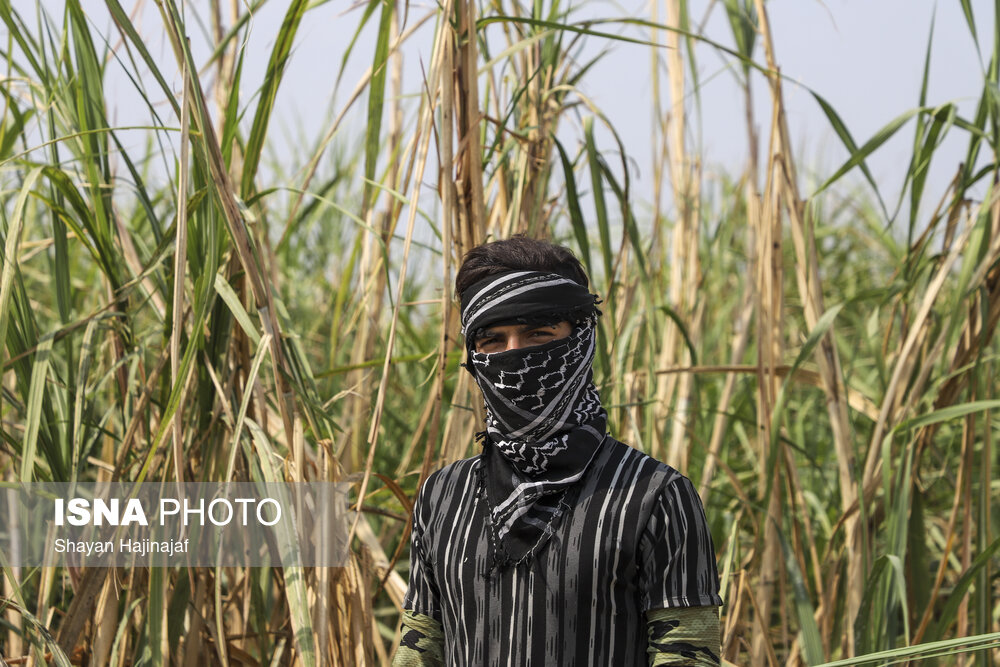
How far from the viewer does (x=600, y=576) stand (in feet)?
2.71

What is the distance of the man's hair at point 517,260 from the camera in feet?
2.86

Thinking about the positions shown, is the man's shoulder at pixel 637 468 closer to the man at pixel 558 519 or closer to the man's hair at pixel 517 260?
the man at pixel 558 519

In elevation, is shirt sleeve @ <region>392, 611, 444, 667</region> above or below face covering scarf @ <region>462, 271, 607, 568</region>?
below

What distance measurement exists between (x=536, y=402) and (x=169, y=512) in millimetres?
518

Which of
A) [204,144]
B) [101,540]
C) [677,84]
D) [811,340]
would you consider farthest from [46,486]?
[677,84]

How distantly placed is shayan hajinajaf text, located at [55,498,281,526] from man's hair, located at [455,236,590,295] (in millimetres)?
364

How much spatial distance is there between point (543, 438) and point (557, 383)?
5cm

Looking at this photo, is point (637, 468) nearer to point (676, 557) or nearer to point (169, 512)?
point (676, 557)

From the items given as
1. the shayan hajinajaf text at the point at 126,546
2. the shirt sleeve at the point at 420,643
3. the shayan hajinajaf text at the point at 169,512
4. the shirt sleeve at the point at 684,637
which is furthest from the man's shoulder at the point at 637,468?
the shayan hajinajaf text at the point at 126,546

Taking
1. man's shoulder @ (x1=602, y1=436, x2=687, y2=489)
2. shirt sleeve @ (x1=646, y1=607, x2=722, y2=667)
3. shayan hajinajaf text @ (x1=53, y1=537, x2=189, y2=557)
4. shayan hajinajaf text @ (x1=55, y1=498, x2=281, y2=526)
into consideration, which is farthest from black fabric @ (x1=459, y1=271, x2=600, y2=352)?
shayan hajinajaf text @ (x1=53, y1=537, x2=189, y2=557)

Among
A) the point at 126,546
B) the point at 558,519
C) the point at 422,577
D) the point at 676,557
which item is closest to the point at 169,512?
the point at 126,546

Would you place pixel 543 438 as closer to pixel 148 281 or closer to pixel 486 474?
pixel 486 474

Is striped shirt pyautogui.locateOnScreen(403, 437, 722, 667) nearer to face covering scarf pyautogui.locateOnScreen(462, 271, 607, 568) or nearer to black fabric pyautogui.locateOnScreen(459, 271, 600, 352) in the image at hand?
face covering scarf pyautogui.locateOnScreen(462, 271, 607, 568)

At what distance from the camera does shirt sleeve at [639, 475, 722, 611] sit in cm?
80
